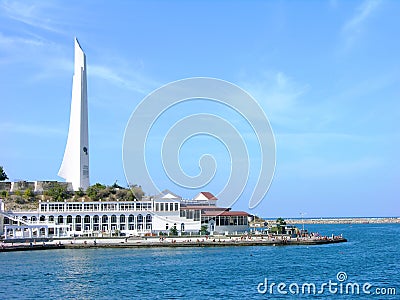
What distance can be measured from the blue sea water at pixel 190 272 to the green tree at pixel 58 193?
23.5 m

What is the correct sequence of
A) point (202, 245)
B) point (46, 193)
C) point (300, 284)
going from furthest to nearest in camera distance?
1. point (46, 193)
2. point (202, 245)
3. point (300, 284)

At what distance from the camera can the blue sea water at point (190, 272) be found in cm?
3819

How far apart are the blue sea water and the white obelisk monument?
30.1m

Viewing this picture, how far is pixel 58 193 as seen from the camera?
3632 inches

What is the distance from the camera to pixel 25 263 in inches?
2147

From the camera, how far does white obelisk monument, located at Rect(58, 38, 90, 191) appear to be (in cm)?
9631

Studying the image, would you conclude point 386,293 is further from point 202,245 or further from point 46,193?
point 46,193

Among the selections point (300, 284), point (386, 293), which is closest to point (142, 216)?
point (300, 284)

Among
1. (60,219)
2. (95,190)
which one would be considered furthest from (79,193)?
(60,219)

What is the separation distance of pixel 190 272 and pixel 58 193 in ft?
164

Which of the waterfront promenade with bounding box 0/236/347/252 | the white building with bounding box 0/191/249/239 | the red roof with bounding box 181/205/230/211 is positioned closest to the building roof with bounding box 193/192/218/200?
the red roof with bounding box 181/205/230/211

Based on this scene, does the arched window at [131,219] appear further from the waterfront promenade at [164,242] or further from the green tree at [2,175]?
the green tree at [2,175]

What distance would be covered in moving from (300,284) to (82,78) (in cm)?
6527

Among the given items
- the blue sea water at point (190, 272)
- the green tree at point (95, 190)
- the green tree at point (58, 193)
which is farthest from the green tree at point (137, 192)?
the blue sea water at point (190, 272)
